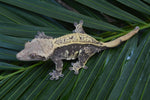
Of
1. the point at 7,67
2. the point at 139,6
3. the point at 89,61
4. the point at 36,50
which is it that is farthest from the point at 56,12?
the point at 139,6

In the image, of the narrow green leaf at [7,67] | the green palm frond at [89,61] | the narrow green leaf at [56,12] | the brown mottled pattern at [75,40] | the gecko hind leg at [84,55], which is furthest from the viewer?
the gecko hind leg at [84,55]

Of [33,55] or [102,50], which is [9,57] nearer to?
[33,55]

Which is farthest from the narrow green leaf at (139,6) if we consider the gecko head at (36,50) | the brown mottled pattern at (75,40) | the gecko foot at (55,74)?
the gecko foot at (55,74)

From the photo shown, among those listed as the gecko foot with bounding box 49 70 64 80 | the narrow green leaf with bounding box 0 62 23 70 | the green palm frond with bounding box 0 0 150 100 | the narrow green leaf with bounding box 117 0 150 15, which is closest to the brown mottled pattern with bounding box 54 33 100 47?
the green palm frond with bounding box 0 0 150 100

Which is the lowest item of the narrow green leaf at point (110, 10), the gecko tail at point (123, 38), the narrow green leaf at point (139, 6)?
the gecko tail at point (123, 38)

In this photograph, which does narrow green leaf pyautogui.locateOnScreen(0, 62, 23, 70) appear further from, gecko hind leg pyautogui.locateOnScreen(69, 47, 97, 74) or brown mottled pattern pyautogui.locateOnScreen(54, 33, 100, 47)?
gecko hind leg pyautogui.locateOnScreen(69, 47, 97, 74)

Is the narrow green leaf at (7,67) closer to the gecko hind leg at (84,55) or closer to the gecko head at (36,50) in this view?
the gecko head at (36,50)

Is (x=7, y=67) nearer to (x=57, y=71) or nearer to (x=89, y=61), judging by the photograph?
(x=57, y=71)

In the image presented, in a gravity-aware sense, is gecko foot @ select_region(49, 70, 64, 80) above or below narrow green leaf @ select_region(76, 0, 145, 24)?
below

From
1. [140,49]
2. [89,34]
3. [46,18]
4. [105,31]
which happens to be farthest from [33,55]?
[140,49]
